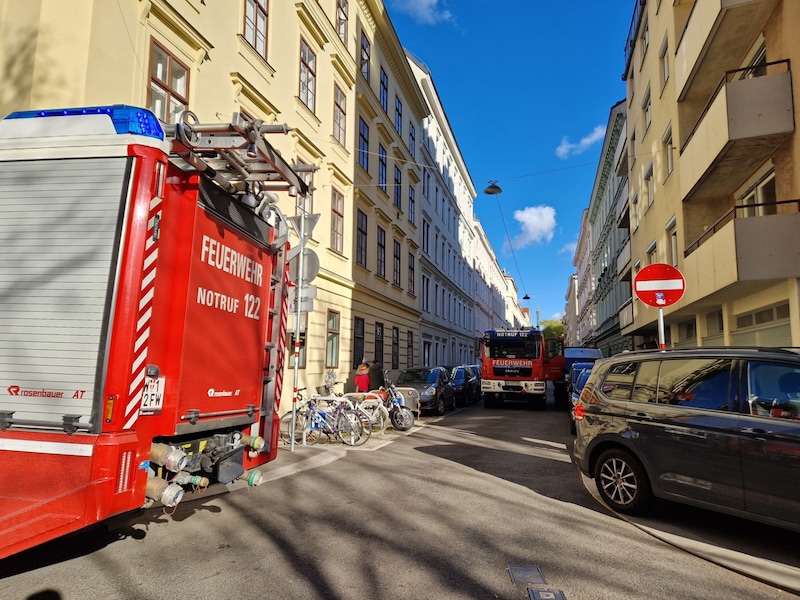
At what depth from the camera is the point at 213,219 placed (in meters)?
4.72

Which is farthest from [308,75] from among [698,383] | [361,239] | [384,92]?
[698,383]

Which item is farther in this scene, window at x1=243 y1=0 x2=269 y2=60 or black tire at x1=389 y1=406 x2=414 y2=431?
window at x1=243 y1=0 x2=269 y2=60

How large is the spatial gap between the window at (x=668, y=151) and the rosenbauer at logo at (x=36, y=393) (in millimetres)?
16503

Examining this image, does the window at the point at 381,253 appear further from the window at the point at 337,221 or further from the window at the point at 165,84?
the window at the point at 165,84

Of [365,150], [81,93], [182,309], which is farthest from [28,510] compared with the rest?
[365,150]

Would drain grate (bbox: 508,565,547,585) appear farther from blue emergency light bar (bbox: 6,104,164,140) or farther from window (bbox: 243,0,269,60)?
window (bbox: 243,0,269,60)

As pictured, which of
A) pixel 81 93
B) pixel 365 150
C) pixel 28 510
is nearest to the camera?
pixel 28 510

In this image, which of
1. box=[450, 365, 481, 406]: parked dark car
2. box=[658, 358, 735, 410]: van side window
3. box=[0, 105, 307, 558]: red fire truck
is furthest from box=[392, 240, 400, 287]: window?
box=[0, 105, 307, 558]: red fire truck

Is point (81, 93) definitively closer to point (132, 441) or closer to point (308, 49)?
point (132, 441)

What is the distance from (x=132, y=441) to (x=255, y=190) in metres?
2.76

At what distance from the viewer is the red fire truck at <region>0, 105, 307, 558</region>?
11.5 ft

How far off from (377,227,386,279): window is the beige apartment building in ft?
34.9

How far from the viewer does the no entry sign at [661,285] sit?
8.06 m

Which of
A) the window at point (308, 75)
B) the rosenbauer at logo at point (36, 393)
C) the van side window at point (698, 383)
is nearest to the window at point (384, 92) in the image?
the window at point (308, 75)
